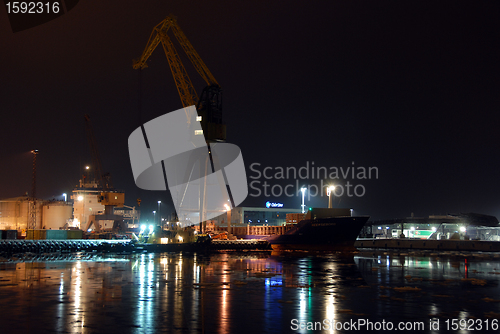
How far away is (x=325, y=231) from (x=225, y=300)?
46340 millimetres

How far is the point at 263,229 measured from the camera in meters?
81.2

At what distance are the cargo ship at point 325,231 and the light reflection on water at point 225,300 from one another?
33.0 m

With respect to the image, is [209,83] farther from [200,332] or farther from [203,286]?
[200,332]

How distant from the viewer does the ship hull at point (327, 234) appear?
62.5 meters

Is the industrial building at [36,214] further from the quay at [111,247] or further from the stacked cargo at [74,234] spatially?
the quay at [111,247]

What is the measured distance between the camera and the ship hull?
62531mm

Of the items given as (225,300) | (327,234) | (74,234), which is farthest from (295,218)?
(225,300)

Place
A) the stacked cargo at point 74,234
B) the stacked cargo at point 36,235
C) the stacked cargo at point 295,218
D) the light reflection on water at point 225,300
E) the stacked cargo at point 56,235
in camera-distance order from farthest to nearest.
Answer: the stacked cargo at point 74,234 → the stacked cargo at point 295,218 → the stacked cargo at point 36,235 → the stacked cargo at point 56,235 → the light reflection on water at point 225,300

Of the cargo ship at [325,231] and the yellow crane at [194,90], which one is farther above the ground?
the yellow crane at [194,90]

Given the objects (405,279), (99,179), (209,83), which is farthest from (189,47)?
(405,279)

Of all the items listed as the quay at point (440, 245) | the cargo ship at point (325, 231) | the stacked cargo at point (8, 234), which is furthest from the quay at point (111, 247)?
the quay at point (440, 245)

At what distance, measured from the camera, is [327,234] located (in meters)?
63.9

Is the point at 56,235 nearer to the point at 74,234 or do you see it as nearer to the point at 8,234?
the point at 74,234

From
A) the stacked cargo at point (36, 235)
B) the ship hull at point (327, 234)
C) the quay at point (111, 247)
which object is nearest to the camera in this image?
the quay at point (111, 247)
